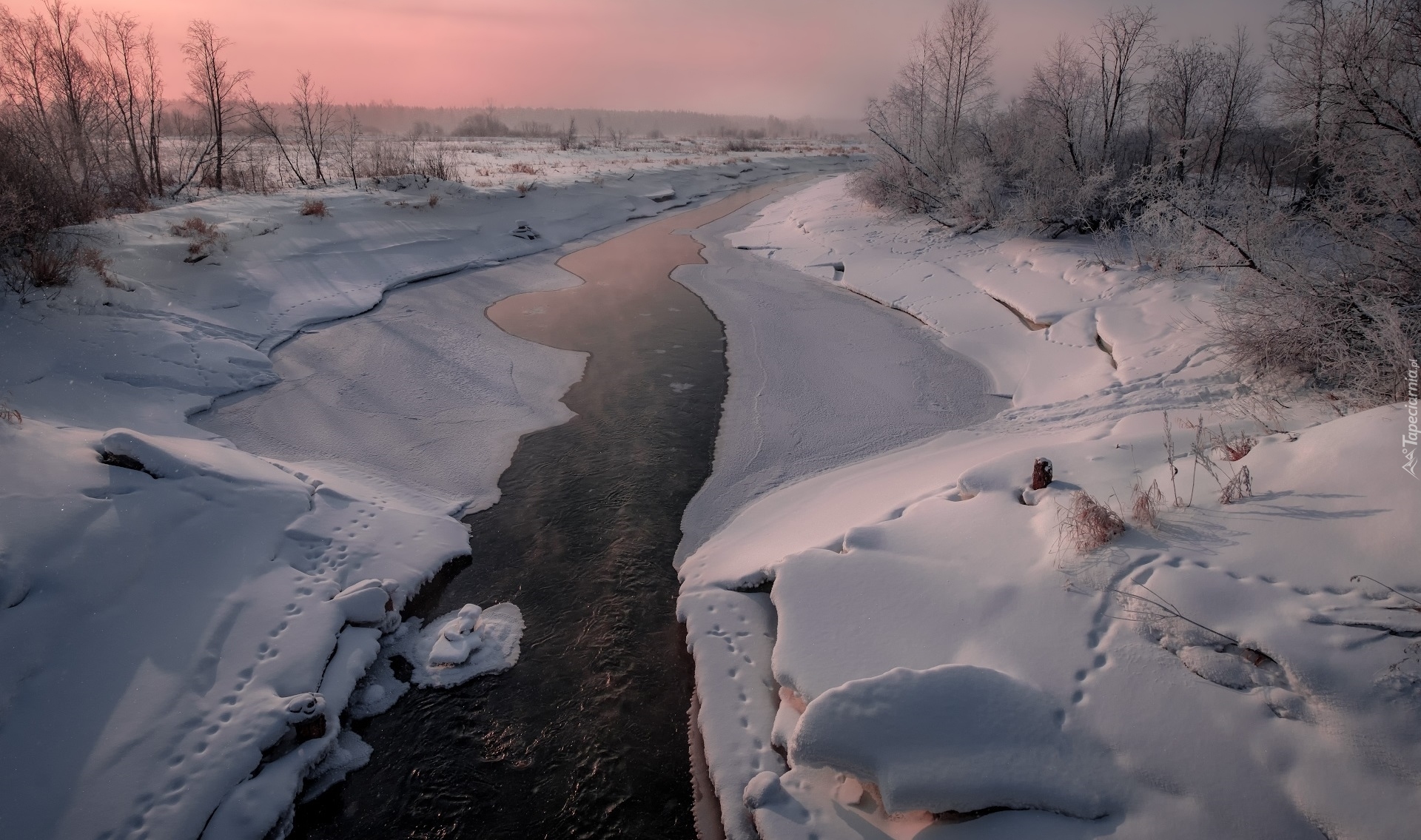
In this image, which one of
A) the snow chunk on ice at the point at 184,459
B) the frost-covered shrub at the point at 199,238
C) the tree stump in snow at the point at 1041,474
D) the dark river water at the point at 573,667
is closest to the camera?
the dark river water at the point at 573,667

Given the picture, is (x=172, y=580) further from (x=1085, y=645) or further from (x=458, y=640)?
(x=1085, y=645)

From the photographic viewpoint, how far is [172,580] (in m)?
4.41

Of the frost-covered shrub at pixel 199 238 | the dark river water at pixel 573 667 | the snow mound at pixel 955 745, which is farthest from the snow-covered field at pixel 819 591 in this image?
the frost-covered shrub at pixel 199 238

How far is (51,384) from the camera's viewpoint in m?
6.54

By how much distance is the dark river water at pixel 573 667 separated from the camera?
3.56 meters

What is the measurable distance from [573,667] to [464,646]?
29.6 inches

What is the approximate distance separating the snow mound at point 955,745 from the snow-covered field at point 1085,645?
10mm

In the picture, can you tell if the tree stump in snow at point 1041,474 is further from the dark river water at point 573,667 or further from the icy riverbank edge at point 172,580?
the icy riverbank edge at point 172,580

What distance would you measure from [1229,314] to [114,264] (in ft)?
45.7

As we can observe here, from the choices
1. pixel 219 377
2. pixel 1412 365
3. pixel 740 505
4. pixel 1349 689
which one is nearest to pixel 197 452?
pixel 219 377

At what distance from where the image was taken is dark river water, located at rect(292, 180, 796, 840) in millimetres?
→ 3562

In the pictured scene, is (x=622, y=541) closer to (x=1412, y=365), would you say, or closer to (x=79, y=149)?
(x=1412, y=365)

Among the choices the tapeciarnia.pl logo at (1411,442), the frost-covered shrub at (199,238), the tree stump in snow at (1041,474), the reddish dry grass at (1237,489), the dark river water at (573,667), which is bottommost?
the dark river water at (573,667)

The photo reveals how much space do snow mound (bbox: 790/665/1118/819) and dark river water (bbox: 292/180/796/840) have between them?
985mm
